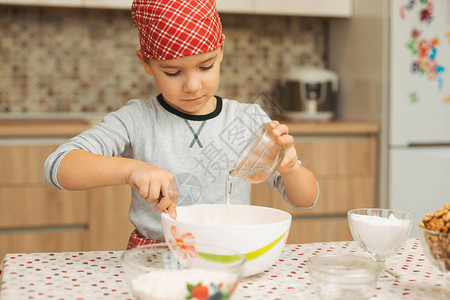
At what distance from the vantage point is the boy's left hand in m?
0.90

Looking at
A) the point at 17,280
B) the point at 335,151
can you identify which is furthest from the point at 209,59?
the point at 335,151

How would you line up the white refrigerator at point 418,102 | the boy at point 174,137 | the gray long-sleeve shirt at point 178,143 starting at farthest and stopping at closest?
the white refrigerator at point 418,102
the gray long-sleeve shirt at point 178,143
the boy at point 174,137

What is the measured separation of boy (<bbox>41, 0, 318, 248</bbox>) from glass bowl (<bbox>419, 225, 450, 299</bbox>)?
27cm

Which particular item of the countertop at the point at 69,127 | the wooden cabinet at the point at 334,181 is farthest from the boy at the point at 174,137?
the wooden cabinet at the point at 334,181

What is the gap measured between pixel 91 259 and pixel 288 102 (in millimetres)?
1962

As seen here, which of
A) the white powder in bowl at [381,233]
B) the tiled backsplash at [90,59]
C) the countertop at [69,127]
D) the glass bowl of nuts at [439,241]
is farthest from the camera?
the tiled backsplash at [90,59]

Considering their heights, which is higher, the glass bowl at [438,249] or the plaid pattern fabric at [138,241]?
the glass bowl at [438,249]

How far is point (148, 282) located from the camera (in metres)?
0.64

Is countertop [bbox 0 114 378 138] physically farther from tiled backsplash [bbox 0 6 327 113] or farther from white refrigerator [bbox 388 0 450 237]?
white refrigerator [bbox 388 0 450 237]

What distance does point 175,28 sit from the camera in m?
1.07

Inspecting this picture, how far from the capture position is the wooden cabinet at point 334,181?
2406 mm

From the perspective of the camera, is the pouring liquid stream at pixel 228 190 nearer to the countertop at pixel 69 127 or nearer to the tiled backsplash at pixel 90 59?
the countertop at pixel 69 127

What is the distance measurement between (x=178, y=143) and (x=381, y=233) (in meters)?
0.57

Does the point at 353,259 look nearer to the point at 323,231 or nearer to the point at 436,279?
the point at 436,279
